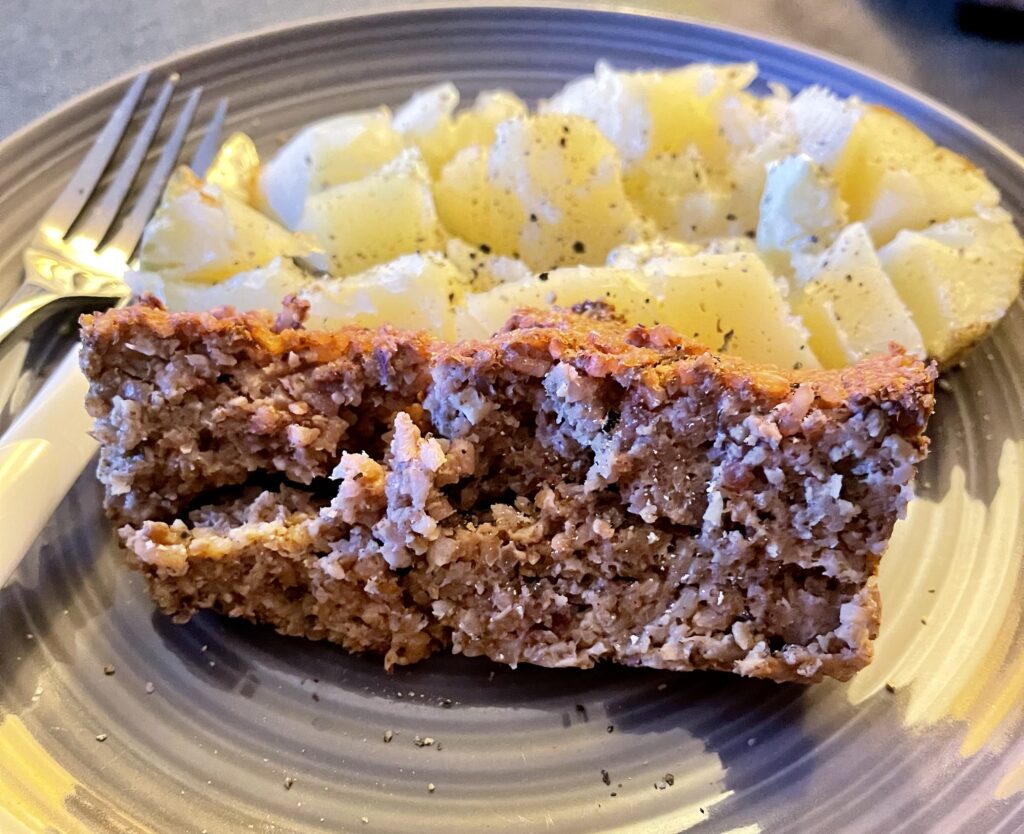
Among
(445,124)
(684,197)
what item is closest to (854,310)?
(684,197)

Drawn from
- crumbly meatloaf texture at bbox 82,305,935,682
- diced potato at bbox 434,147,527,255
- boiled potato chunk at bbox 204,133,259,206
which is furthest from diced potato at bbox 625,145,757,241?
boiled potato chunk at bbox 204,133,259,206

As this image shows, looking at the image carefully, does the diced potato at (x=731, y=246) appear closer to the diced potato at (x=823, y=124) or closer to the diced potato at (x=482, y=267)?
the diced potato at (x=823, y=124)

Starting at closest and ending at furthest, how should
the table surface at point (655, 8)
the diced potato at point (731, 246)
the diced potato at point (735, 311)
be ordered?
the diced potato at point (735, 311) < the diced potato at point (731, 246) < the table surface at point (655, 8)

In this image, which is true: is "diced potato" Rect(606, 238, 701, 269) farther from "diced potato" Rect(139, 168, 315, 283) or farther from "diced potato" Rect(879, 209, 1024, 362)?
"diced potato" Rect(139, 168, 315, 283)

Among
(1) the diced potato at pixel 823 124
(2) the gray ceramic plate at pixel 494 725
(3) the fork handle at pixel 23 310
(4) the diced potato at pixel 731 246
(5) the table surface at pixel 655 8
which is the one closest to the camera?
(2) the gray ceramic plate at pixel 494 725

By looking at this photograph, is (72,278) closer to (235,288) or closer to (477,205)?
(235,288)

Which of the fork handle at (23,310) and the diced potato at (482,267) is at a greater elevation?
the diced potato at (482,267)

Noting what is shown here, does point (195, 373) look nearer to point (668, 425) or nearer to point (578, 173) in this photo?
point (668, 425)

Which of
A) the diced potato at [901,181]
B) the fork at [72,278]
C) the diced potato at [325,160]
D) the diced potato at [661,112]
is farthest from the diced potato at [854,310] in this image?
the fork at [72,278]
